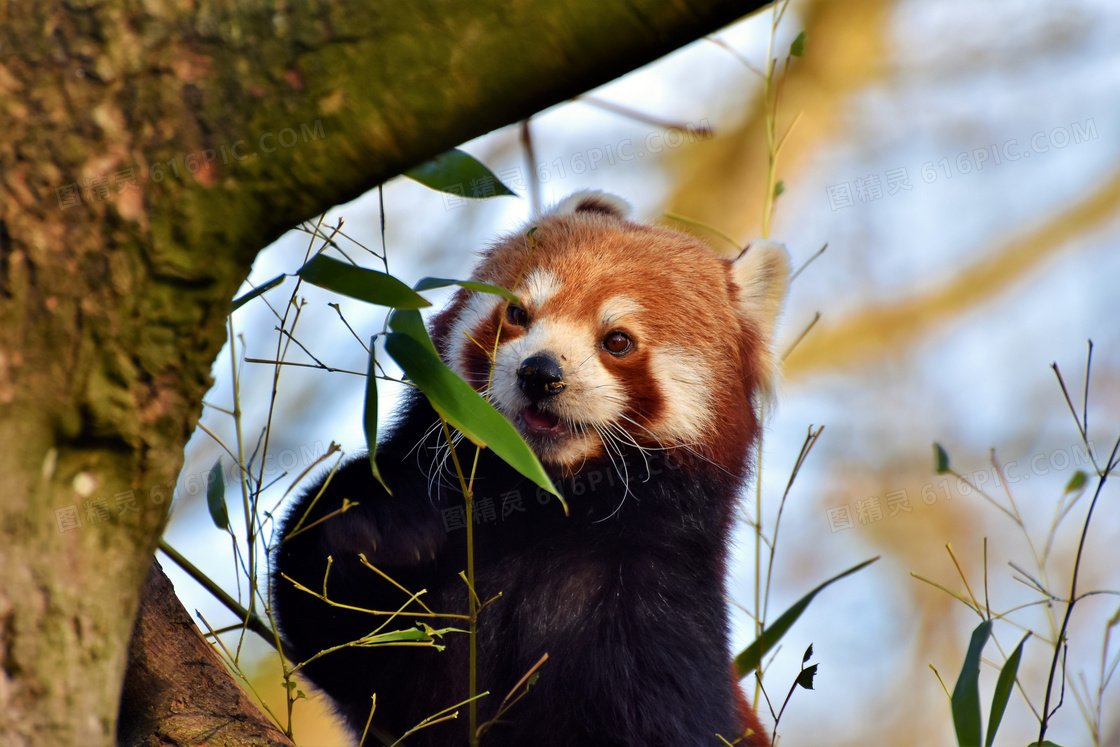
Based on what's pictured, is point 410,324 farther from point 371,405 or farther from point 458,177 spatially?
point 458,177

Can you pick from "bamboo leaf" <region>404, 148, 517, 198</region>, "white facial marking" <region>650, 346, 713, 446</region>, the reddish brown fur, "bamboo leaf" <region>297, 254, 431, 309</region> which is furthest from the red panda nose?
"bamboo leaf" <region>297, 254, 431, 309</region>

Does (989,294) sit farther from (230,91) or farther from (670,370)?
(230,91)

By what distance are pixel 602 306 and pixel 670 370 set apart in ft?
1.01

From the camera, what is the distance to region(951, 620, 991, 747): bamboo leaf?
224 cm

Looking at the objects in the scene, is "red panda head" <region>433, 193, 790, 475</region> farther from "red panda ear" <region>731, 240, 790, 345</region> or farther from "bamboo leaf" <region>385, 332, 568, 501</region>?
"bamboo leaf" <region>385, 332, 568, 501</region>

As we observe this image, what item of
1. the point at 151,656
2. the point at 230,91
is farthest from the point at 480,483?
the point at 230,91

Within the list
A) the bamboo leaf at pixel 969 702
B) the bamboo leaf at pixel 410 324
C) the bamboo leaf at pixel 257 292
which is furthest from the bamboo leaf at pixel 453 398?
the bamboo leaf at pixel 969 702

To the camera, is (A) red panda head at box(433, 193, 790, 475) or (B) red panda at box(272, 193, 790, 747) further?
(A) red panda head at box(433, 193, 790, 475)

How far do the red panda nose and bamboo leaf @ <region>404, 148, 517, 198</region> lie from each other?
1.70 feet

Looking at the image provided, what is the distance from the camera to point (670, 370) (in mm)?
3037

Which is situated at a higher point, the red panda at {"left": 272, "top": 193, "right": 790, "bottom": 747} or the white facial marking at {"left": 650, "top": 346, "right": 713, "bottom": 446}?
the white facial marking at {"left": 650, "top": 346, "right": 713, "bottom": 446}

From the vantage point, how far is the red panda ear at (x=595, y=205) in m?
3.68

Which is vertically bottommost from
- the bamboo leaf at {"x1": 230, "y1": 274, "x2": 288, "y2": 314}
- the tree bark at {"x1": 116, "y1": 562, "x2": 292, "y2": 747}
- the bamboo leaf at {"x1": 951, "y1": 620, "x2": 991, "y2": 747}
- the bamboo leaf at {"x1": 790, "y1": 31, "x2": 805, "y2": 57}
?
the tree bark at {"x1": 116, "y1": 562, "x2": 292, "y2": 747}

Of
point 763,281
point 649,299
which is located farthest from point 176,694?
point 763,281
